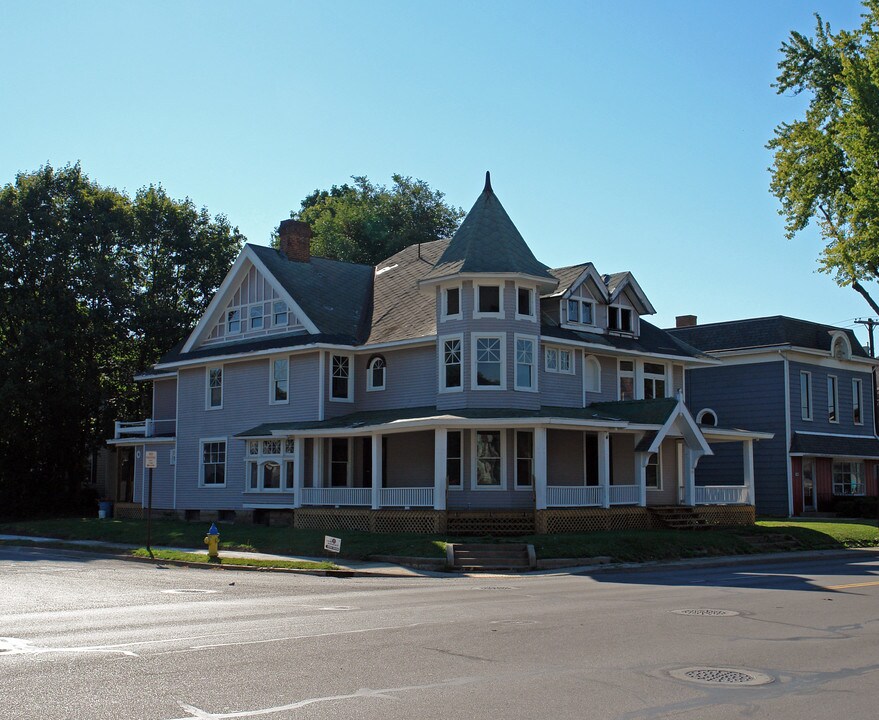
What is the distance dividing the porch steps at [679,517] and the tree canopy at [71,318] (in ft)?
93.5

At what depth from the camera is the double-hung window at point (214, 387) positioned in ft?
127

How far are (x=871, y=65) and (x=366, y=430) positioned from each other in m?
22.0

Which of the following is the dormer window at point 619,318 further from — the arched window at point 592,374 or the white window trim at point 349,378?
the white window trim at point 349,378

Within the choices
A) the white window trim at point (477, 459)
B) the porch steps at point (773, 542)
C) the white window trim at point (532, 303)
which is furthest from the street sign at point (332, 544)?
the porch steps at point (773, 542)

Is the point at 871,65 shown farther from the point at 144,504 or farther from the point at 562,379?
the point at 144,504

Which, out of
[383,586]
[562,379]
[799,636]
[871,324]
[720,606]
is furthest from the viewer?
[871,324]

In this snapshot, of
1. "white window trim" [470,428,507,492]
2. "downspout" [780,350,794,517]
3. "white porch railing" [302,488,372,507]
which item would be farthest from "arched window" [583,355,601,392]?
"downspout" [780,350,794,517]

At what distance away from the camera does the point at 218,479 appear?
38062mm

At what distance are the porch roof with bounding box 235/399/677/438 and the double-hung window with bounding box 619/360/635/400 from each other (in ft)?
8.36

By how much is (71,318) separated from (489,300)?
2483 cm

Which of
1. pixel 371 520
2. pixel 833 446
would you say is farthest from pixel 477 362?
pixel 833 446

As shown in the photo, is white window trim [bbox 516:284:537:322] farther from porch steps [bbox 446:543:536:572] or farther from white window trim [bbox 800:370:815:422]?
white window trim [bbox 800:370:815:422]

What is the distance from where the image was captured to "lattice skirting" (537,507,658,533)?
95.3ft

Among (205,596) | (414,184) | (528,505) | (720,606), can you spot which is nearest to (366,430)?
(528,505)
